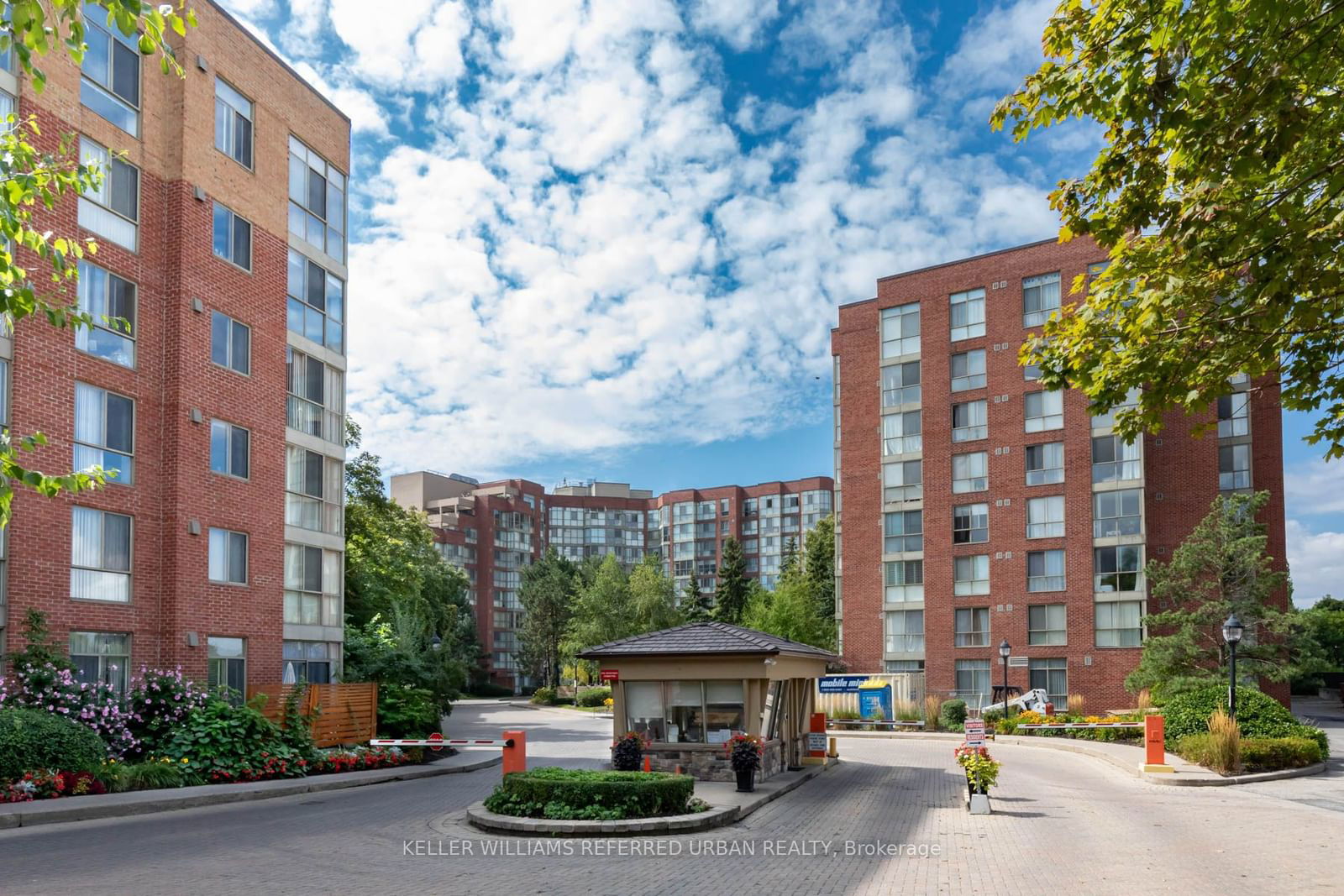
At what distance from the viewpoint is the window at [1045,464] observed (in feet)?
168

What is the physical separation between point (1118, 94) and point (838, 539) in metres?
54.0

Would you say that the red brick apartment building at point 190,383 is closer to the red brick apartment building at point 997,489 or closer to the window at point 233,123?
the window at point 233,123

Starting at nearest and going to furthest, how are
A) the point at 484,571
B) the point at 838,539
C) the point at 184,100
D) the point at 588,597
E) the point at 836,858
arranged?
the point at 836,858 < the point at 184,100 < the point at 838,539 < the point at 588,597 < the point at 484,571

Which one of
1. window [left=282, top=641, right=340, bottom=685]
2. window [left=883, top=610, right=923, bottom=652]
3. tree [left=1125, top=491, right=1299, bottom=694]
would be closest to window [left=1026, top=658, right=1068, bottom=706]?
window [left=883, top=610, right=923, bottom=652]

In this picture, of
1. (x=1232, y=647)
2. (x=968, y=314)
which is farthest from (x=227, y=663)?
(x=968, y=314)

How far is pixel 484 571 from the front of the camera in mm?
120438

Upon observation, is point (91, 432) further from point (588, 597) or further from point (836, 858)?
point (588, 597)

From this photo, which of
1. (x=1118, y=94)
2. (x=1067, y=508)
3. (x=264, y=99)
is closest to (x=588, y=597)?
(x=1067, y=508)

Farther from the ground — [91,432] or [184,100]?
[184,100]

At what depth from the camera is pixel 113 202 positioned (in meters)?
24.2

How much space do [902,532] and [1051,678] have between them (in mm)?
10005

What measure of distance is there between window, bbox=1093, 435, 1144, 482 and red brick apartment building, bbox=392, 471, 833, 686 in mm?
→ 74149

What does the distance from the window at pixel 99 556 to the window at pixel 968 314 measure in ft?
131

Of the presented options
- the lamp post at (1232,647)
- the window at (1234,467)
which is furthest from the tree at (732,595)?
the lamp post at (1232,647)
